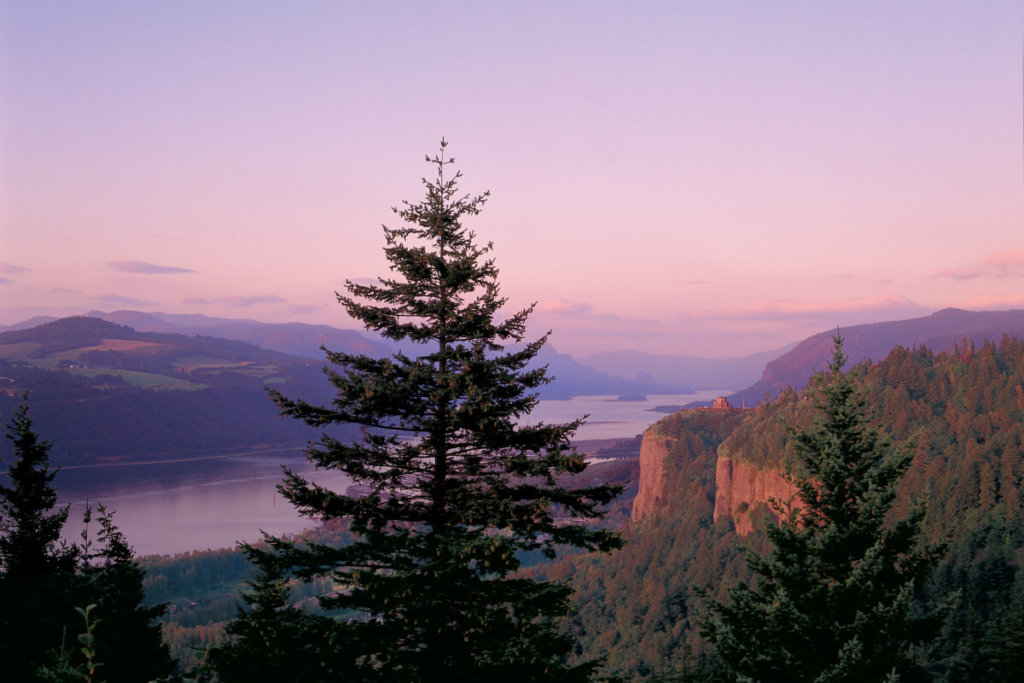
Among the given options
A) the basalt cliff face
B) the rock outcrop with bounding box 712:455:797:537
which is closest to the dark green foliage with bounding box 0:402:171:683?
the rock outcrop with bounding box 712:455:797:537

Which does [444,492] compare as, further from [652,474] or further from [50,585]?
[652,474]

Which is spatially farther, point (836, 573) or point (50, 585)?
point (50, 585)

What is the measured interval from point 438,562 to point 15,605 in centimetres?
1759

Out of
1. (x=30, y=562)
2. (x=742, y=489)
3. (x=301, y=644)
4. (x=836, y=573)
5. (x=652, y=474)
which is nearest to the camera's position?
(x=301, y=644)

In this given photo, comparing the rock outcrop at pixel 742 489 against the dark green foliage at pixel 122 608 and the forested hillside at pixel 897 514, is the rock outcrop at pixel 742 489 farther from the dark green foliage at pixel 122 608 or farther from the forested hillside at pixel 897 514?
the dark green foliage at pixel 122 608

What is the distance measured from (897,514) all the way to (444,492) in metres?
89.5

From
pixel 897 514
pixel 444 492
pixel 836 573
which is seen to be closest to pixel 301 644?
pixel 444 492

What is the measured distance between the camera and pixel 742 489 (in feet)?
420

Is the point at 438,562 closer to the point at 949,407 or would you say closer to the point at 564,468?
the point at 564,468

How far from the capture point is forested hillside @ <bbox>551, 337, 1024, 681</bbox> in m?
70.4

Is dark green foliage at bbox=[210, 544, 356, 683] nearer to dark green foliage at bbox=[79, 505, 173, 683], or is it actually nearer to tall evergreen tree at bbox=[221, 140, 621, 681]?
tall evergreen tree at bbox=[221, 140, 621, 681]

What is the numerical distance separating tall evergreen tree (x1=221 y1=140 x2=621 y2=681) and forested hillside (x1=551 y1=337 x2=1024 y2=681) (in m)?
35.9

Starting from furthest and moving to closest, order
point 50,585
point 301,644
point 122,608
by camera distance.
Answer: point 122,608 < point 50,585 < point 301,644

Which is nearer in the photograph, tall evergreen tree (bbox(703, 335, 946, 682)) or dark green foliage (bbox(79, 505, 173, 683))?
tall evergreen tree (bbox(703, 335, 946, 682))
